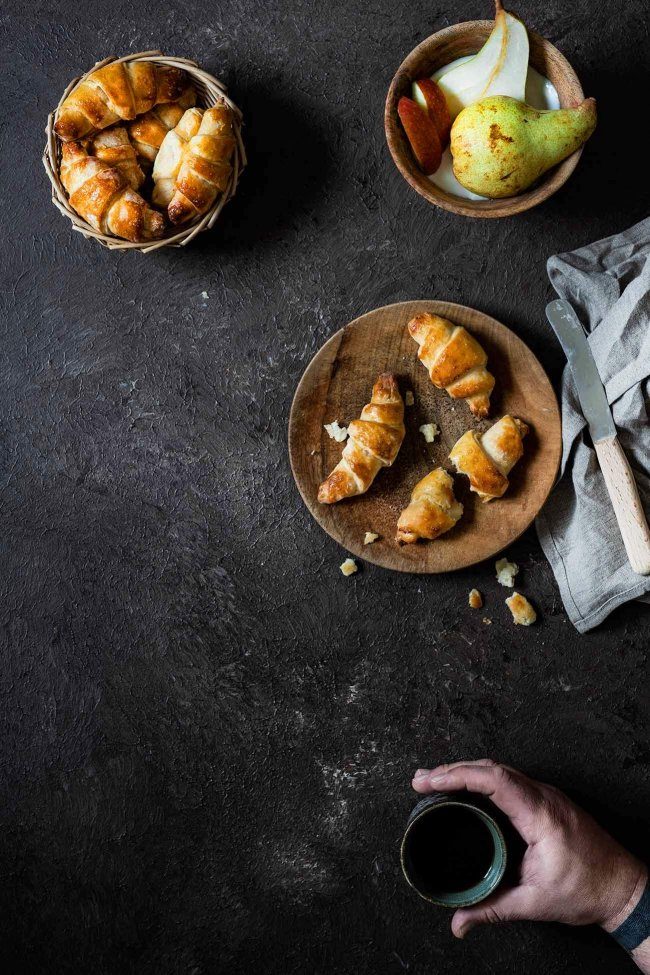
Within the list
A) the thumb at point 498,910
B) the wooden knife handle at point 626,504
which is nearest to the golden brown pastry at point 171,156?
the wooden knife handle at point 626,504

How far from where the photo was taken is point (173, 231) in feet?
5.91

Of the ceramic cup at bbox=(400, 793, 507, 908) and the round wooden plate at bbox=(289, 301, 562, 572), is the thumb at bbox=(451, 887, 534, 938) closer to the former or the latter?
the ceramic cup at bbox=(400, 793, 507, 908)

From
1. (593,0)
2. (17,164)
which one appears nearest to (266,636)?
(17,164)

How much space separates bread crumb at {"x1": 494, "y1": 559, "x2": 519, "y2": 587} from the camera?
1.89 m

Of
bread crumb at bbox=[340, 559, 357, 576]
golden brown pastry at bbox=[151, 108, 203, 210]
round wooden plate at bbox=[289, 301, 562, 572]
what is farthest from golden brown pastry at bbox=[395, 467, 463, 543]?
golden brown pastry at bbox=[151, 108, 203, 210]

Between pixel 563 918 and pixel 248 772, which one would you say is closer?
pixel 563 918


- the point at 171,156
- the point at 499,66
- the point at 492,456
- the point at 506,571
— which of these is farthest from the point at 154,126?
the point at 506,571

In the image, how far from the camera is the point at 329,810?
1921mm

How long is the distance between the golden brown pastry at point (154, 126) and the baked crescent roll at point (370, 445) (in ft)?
2.49

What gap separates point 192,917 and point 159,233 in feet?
5.47

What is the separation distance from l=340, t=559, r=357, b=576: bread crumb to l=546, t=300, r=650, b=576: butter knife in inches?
24.7

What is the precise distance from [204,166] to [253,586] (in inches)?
39.2

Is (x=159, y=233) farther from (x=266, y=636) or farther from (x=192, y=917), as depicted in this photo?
(x=192, y=917)

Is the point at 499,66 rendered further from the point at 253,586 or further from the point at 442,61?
the point at 253,586
